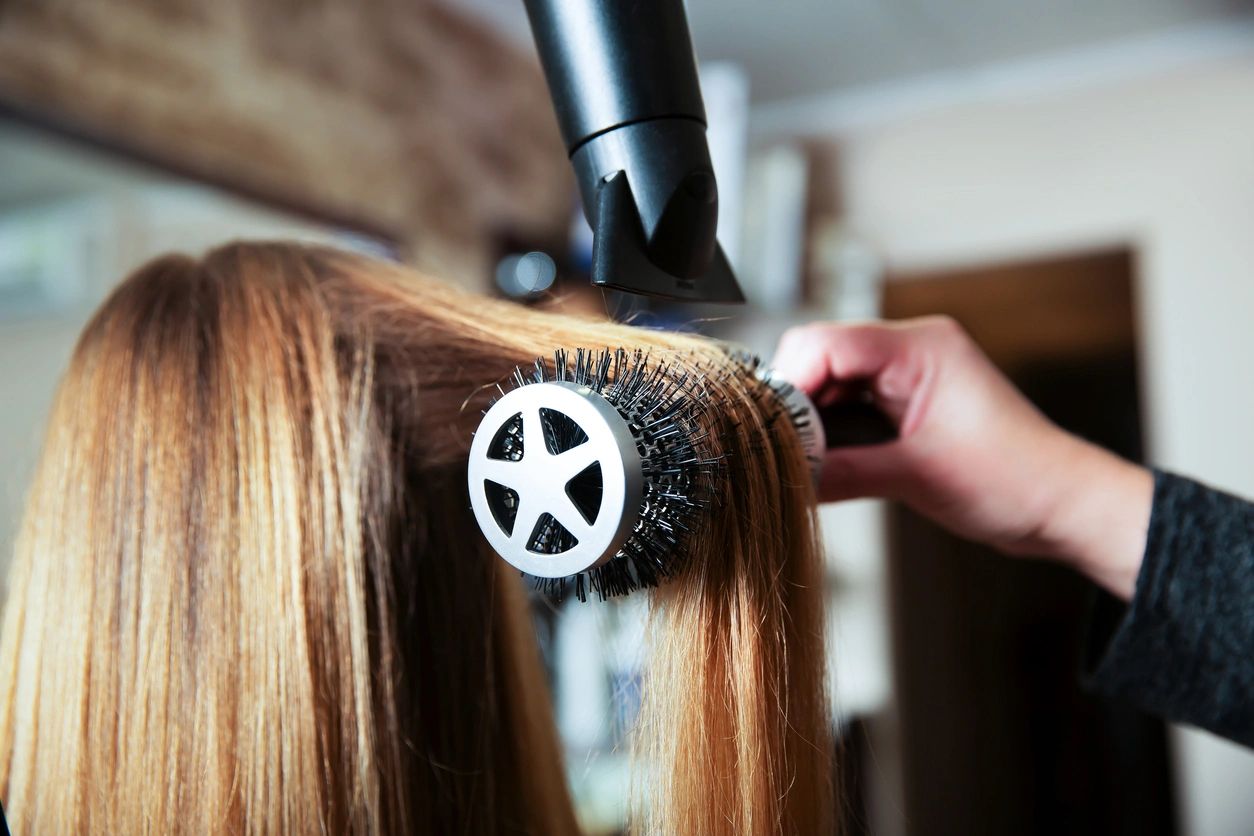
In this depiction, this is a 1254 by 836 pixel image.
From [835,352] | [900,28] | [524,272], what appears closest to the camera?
[835,352]

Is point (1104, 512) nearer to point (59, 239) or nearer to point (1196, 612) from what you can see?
point (1196, 612)

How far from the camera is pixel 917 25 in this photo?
209 cm

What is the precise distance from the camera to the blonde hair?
1.17ft

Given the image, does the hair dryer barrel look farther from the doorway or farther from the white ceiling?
the doorway

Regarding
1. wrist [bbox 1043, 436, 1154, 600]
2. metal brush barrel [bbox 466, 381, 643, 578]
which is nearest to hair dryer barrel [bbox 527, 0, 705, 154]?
metal brush barrel [bbox 466, 381, 643, 578]

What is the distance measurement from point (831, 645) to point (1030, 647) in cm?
269

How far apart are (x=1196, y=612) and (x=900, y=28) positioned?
1816 mm

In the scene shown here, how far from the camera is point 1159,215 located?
7.06 feet

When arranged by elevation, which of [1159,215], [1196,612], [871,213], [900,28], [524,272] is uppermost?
[900,28]

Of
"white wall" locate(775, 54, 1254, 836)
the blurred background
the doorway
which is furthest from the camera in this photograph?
the doorway

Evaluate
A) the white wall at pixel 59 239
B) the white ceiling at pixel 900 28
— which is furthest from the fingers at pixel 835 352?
the white ceiling at pixel 900 28

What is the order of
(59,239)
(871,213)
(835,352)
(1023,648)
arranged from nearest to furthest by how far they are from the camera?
1. (835,352)
2. (59,239)
3. (871,213)
4. (1023,648)

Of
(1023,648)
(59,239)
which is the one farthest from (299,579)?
(1023,648)

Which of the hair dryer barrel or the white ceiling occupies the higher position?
the white ceiling
